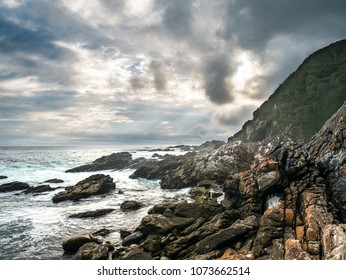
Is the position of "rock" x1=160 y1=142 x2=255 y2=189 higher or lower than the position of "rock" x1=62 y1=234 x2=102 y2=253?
higher

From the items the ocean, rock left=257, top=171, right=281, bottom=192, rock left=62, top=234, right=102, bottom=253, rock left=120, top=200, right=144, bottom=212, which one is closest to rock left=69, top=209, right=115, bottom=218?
the ocean

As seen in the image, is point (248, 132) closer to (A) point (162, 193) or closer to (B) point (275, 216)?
(A) point (162, 193)

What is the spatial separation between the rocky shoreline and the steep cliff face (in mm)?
60167

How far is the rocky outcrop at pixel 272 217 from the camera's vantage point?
439 inches

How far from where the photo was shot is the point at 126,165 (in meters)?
63.8

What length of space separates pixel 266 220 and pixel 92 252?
9.85 meters

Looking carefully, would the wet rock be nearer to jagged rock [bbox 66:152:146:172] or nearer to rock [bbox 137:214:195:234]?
jagged rock [bbox 66:152:146:172]

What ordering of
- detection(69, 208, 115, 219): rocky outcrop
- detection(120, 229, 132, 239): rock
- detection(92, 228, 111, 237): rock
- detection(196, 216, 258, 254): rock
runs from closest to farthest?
detection(196, 216, 258, 254): rock < detection(120, 229, 132, 239): rock < detection(92, 228, 111, 237): rock < detection(69, 208, 115, 219): rocky outcrop

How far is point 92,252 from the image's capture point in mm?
13695

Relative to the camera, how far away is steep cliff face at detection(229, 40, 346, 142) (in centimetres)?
7400

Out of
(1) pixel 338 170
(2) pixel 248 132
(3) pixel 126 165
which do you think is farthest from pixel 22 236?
(2) pixel 248 132

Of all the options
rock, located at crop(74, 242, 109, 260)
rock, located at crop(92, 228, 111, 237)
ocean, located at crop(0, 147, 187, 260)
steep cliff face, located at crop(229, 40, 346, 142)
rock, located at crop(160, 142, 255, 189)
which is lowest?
ocean, located at crop(0, 147, 187, 260)

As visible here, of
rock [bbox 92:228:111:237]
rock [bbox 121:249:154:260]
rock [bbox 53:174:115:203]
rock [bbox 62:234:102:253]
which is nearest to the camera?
rock [bbox 121:249:154:260]

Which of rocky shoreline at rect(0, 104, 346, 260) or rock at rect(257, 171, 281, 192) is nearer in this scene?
rocky shoreline at rect(0, 104, 346, 260)
